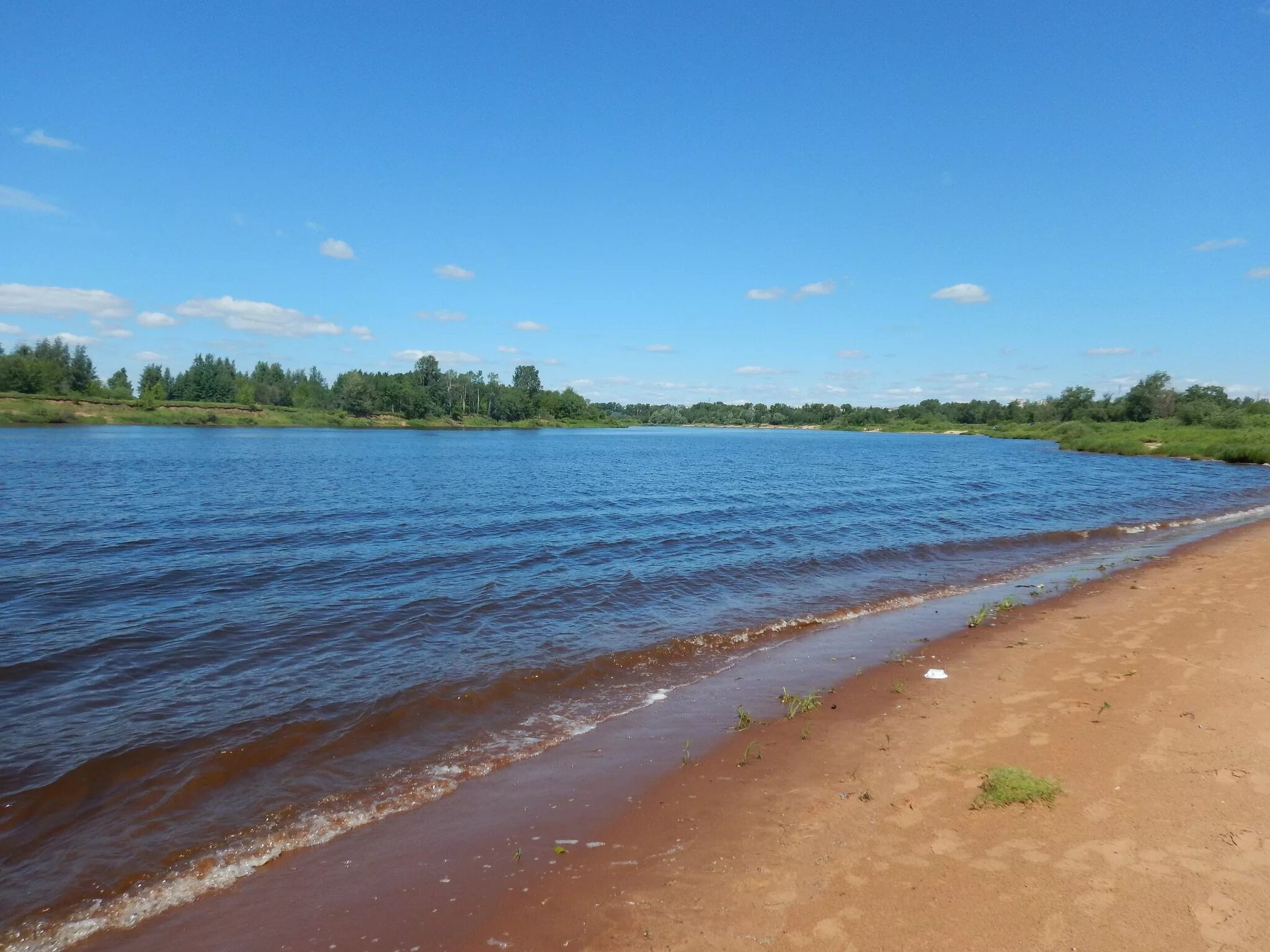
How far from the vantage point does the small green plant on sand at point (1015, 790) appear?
614 cm

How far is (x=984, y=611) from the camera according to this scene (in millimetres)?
13523

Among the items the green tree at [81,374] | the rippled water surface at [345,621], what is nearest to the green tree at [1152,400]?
the rippled water surface at [345,621]

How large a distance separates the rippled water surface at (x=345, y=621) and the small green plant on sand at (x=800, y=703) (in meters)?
1.87

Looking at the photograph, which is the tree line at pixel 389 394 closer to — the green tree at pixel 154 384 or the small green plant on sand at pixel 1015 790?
the green tree at pixel 154 384

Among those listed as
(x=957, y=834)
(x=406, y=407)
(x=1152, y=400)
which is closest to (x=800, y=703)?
(x=957, y=834)

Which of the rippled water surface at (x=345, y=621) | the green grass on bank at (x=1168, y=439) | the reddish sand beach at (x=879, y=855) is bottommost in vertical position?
the rippled water surface at (x=345, y=621)

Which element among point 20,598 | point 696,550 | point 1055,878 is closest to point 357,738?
point 1055,878

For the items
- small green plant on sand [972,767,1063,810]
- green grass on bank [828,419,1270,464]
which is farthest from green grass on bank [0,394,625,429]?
green grass on bank [828,419,1270,464]

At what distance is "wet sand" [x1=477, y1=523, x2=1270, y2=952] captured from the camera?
4625mm

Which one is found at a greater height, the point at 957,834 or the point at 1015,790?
the point at 1015,790

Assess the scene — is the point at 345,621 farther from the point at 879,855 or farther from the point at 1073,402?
the point at 1073,402

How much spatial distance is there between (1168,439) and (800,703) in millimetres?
98912

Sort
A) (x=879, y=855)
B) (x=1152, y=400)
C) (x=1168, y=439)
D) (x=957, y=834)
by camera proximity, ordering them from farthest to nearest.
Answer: (x=1152, y=400) → (x=1168, y=439) → (x=957, y=834) → (x=879, y=855)

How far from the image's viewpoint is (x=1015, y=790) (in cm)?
621
